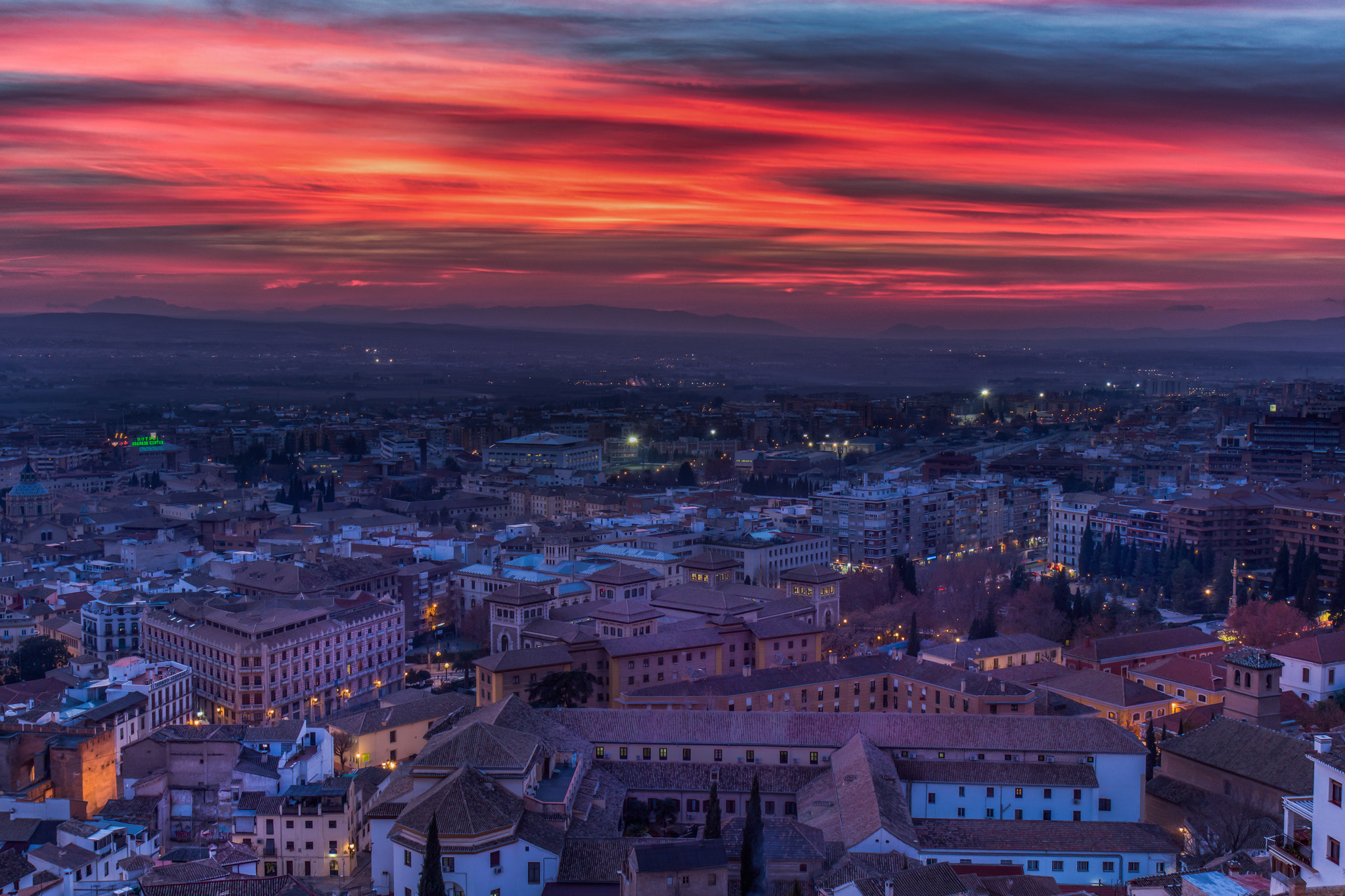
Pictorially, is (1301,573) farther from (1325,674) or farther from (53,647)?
(53,647)

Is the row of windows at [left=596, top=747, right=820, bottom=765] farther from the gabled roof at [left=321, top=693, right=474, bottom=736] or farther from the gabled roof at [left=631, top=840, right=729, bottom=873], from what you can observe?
the gabled roof at [left=631, top=840, right=729, bottom=873]

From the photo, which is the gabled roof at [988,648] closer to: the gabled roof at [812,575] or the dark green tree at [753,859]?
the gabled roof at [812,575]

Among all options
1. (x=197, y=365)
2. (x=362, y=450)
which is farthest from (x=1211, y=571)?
(x=197, y=365)

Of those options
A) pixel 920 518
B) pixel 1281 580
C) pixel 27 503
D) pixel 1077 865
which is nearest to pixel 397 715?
pixel 1077 865

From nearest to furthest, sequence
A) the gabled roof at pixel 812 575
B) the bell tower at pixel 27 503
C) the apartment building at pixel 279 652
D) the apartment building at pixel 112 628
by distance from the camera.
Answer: the apartment building at pixel 279 652 → the apartment building at pixel 112 628 → the gabled roof at pixel 812 575 → the bell tower at pixel 27 503

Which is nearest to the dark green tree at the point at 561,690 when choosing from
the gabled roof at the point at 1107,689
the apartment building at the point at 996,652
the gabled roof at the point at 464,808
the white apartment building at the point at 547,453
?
the apartment building at the point at 996,652

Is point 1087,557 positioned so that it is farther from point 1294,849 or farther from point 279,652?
point 1294,849
